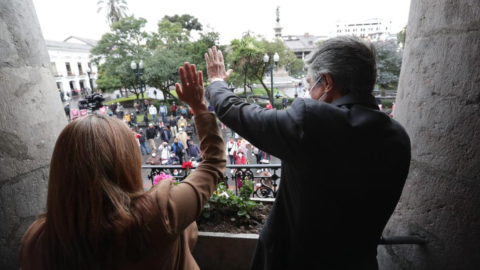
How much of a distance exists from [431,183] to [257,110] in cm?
100

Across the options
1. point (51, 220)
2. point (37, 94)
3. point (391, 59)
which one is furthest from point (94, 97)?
point (391, 59)

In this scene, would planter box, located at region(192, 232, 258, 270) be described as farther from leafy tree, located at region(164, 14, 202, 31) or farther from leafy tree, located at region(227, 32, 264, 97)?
leafy tree, located at region(164, 14, 202, 31)

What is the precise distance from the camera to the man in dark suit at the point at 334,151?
91 centimetres

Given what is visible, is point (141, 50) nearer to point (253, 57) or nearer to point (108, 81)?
point (108, 81)

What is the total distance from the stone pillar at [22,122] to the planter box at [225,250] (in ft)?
4.07

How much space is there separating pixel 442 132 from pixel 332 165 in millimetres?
703

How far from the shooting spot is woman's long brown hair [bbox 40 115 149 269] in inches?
31.3

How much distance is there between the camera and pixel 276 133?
35.8 inches

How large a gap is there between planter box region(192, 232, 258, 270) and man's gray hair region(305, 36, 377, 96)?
5.37ft

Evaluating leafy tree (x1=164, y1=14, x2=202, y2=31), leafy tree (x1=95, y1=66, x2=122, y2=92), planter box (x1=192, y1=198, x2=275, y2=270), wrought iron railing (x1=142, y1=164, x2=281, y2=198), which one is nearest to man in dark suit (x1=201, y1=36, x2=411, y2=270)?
planter box (x1=192, y1=198, x2=275, y2=270)

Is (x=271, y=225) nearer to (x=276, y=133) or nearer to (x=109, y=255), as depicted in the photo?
(x=276, y=133)

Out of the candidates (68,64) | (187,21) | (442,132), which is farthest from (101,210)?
(187,21)

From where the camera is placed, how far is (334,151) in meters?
0.92

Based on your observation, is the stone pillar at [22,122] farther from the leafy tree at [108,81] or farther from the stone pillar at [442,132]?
the leafy tree at [108,81]
